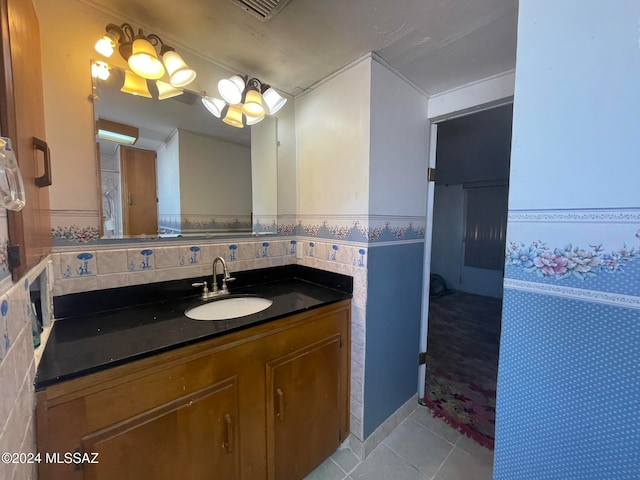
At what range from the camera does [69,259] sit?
3.32ft

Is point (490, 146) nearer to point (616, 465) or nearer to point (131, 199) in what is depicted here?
point (616, 465)

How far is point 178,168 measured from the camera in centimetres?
136

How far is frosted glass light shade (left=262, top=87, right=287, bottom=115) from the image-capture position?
60.6 inches

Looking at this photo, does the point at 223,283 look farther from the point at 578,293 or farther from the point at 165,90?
the point at 578,293

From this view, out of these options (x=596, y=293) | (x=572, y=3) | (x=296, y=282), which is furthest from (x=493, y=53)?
(x=296, y=282)

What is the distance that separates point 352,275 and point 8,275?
1234mm

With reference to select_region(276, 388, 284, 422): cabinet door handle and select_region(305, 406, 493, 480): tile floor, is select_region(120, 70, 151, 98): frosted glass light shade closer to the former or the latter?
select_region(276, 388, 284, 422): cabinet door handle

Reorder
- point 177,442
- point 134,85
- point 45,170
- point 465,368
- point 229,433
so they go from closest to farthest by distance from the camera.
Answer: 1. point 45,170
2. point 177,442
3. point 229,433
4. point 134,85
5. point 465,368

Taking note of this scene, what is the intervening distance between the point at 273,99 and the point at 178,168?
71 centimetres

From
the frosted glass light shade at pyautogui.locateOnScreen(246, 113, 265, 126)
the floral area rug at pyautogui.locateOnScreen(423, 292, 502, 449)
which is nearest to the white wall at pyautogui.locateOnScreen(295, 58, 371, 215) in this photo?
the frosted glass light shade at pyautogui.locateOnScreen(246, 113, 265, 126)

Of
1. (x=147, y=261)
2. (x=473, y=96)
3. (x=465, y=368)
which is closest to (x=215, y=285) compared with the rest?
(x=147, y=261)

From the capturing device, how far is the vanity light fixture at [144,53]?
107 centimetres

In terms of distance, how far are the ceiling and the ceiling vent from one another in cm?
3

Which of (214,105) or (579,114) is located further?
(214,105)
